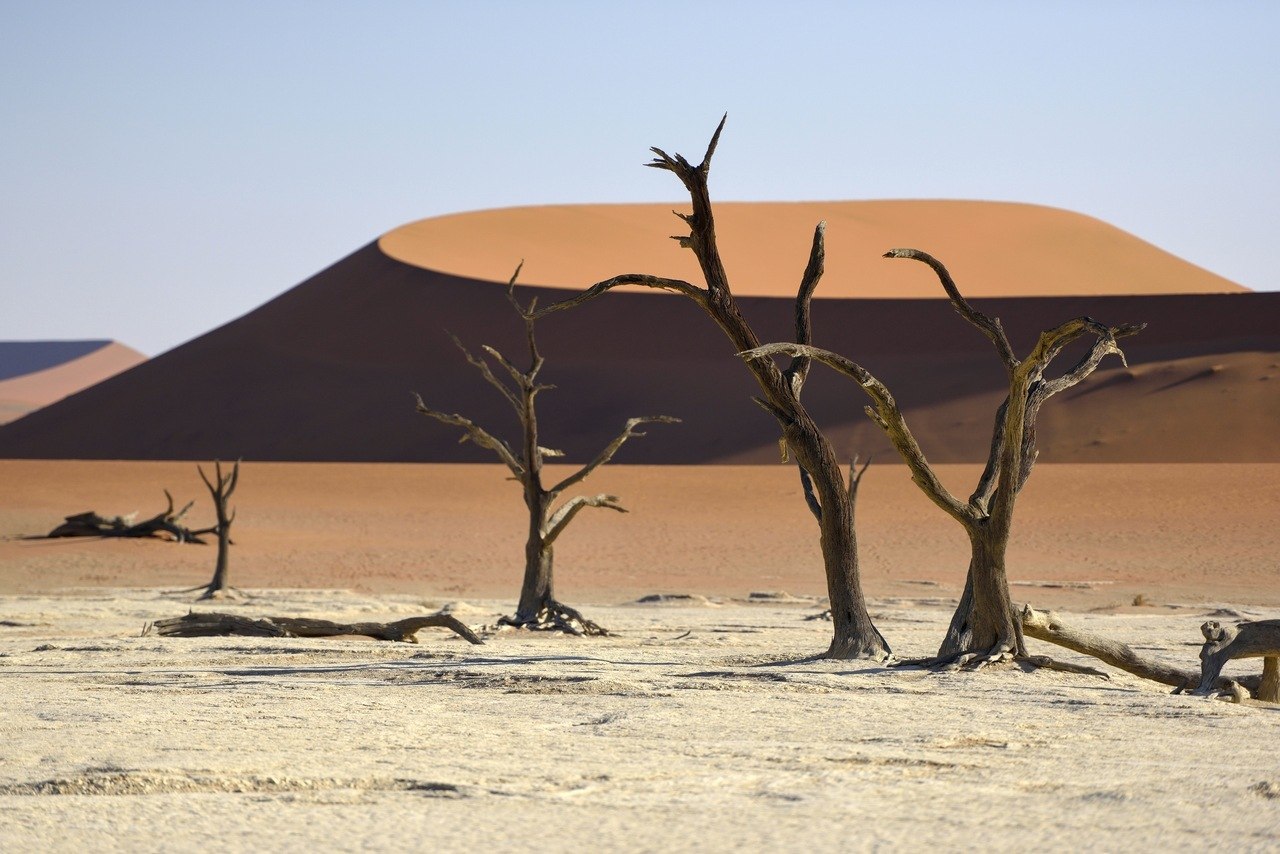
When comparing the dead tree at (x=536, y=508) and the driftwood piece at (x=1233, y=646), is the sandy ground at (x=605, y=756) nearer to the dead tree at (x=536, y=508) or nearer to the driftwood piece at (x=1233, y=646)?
the driftwood piece at (x=1233, y=646)

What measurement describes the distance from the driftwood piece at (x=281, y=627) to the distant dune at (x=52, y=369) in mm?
163226

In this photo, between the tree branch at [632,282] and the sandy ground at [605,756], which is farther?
the tree branch at [632,282]

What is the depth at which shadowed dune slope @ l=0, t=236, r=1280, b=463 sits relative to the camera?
44844mm

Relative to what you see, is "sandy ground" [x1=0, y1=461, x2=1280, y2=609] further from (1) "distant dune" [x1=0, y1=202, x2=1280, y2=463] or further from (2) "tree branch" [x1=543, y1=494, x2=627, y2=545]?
(1) "distant dune" [x1=0, y1=202, x2=1280, y2=463]

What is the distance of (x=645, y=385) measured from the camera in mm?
52812

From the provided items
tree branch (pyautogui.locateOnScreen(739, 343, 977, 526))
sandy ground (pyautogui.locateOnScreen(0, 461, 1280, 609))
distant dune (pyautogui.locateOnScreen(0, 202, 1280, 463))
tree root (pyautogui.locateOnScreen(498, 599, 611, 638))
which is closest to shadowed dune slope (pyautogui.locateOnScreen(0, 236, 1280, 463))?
distant dune (pyautogui.locateOnScreen(0, 202, 1280, 463))

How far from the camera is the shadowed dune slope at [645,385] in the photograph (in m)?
44.8

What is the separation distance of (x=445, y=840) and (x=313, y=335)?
188 feet

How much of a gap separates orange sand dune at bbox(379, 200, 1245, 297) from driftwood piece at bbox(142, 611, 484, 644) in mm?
Answer: 50807

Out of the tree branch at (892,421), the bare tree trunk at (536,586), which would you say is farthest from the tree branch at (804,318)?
the bare tree trunk at (536,586)

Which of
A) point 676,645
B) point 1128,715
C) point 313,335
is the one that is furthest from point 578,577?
point 313,335

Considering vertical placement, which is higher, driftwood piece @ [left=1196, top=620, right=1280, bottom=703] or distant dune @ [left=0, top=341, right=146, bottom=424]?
distant dune @ [left=0, top=341, right=146, bottom=424]

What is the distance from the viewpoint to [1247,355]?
47.5 metres

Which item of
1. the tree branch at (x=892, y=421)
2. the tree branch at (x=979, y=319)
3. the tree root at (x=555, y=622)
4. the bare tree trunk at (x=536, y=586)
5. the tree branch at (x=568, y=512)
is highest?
the tree branch at (x=979, y=319)
